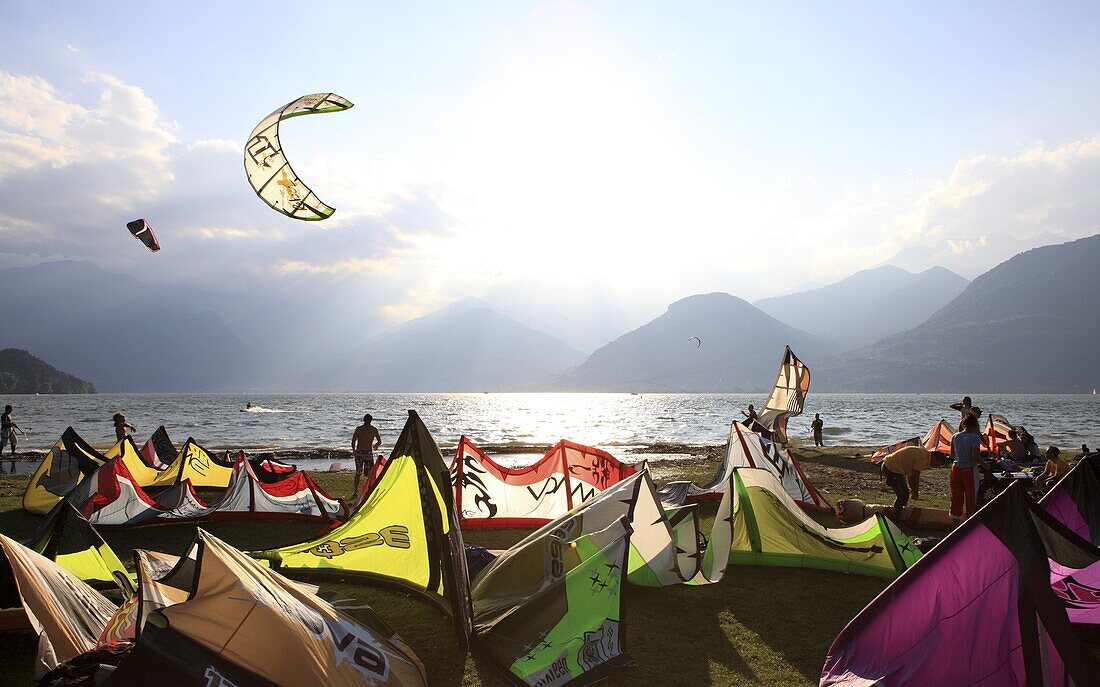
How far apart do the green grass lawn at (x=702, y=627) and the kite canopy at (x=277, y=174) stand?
615cm

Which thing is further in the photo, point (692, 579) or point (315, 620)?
point (692, 579)

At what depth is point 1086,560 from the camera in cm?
443

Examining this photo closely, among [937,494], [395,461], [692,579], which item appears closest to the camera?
[395,461]

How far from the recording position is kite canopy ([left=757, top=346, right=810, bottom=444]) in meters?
21.4

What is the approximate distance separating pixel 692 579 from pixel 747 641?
1661mm

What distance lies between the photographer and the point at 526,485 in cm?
1229

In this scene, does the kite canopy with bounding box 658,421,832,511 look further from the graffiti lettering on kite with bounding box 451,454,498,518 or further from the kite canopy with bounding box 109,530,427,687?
the kite canopy with bounding box 109,530,427,687

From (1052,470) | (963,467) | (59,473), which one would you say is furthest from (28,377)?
(1052,470)

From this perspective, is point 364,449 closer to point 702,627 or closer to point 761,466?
point 761,466

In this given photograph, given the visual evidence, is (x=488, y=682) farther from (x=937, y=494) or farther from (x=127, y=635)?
(x=937, y=494)

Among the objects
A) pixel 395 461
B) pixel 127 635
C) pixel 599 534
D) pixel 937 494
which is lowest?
pixel 937 494

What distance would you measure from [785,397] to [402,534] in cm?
1758

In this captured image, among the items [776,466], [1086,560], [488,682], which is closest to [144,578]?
[488,682]

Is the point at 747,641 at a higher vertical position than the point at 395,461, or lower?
lower
